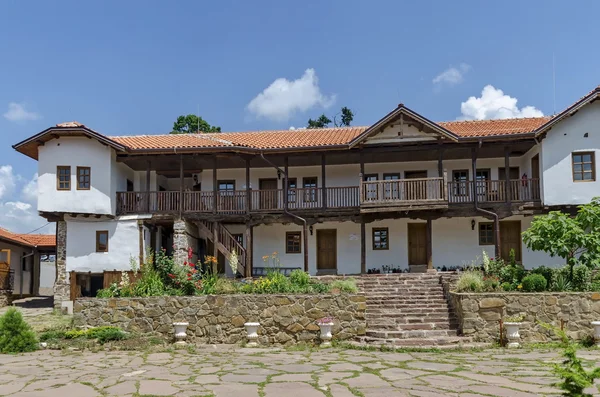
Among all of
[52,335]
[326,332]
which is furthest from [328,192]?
[52,335]

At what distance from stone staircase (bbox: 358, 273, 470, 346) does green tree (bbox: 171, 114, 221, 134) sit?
81.0 feet

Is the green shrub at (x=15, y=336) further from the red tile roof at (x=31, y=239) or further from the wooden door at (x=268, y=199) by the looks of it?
the red tile roof at (x=31, y=239)

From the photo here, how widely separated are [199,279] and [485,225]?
1214 cm

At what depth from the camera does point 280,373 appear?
32.2ft

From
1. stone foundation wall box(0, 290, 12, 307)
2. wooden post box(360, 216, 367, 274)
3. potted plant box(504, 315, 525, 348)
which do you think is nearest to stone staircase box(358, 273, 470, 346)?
potted plant box(504, 315, 525, 348)

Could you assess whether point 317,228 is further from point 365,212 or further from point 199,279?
point 199,279

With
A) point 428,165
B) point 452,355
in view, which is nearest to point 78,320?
point 452,355

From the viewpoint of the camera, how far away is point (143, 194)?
22750mm

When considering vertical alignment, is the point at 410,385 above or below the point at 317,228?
below

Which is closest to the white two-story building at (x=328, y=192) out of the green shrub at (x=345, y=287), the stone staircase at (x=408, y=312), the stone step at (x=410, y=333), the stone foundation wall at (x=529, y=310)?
the stone staircase at (x=408, y=312)

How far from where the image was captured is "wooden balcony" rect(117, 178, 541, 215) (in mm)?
20734

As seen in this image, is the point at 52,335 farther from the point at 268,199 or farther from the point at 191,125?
the point at 191,125

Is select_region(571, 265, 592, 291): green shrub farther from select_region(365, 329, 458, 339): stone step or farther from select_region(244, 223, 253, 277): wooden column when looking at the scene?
select_region(244, 223, 253, 277): wooden column

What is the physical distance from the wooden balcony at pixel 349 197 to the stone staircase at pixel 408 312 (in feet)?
9.94
